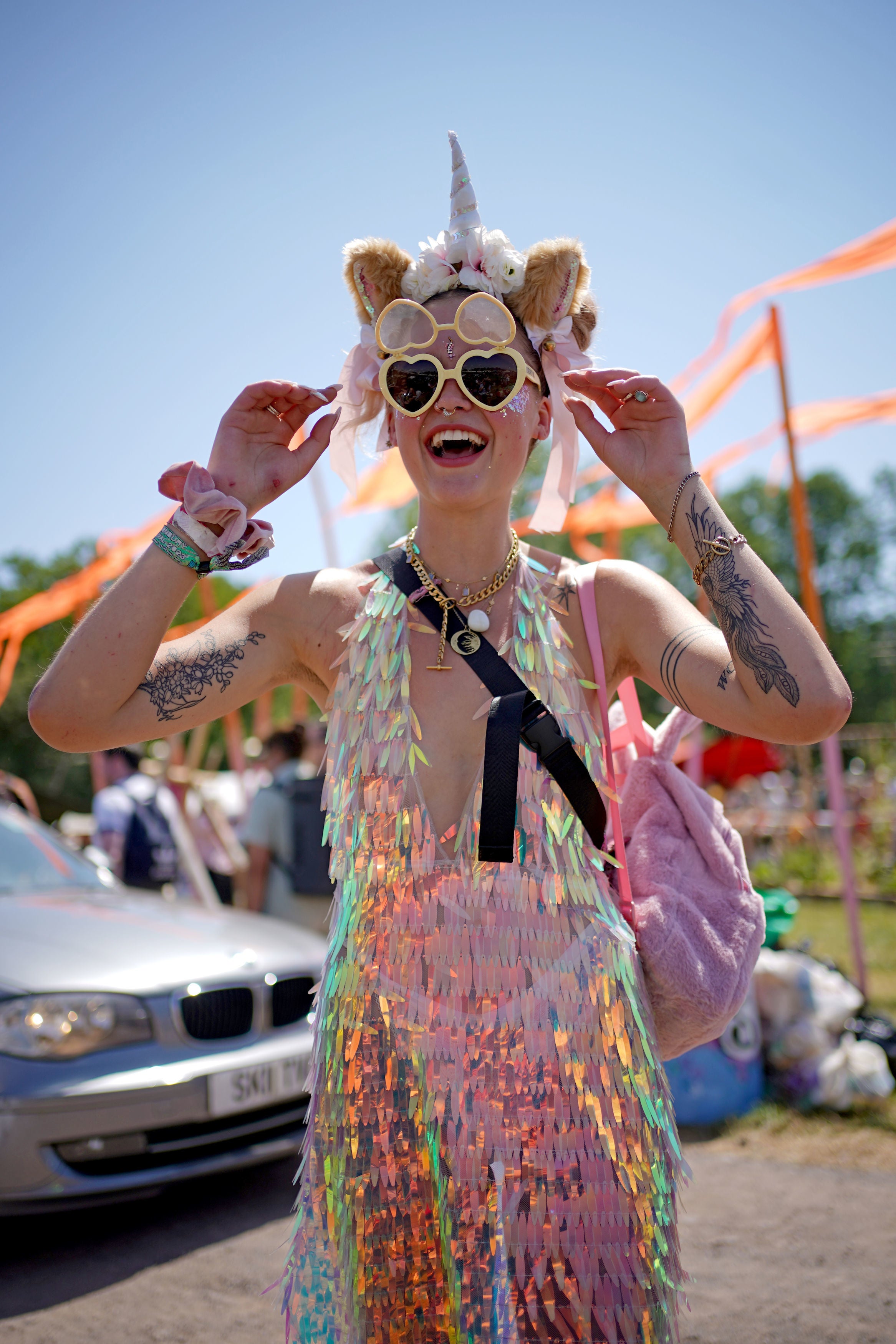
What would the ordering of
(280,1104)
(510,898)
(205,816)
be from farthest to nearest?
1. (205,816)
2. (280,1104)
3. (510,898)

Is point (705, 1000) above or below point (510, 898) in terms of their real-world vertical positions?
below

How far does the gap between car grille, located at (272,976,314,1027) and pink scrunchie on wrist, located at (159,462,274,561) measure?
280 centimetres

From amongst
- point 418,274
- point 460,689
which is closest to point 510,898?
point 460,689

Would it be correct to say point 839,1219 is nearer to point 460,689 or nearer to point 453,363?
point 460,689

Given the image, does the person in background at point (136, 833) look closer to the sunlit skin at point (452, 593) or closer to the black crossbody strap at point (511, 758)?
the sunlit skin at point (452, 593)

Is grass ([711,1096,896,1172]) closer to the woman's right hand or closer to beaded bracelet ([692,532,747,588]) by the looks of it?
beaded bracelet ([692,532,747,588])

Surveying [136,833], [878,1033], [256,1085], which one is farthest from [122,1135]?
[878,1033]

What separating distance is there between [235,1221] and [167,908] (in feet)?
4.45

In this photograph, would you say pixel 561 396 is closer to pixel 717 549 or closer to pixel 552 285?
pixel 552 285

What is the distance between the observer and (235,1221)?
383cm

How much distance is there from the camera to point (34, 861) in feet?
15.5

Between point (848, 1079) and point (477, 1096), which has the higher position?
point (477, 1096)

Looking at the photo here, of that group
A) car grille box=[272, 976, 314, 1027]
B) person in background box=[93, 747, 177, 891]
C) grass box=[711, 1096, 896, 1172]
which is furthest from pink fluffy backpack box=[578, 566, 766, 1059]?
person in background box=[93, 747, 177, 891]

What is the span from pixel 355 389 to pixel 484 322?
0.33 metres
